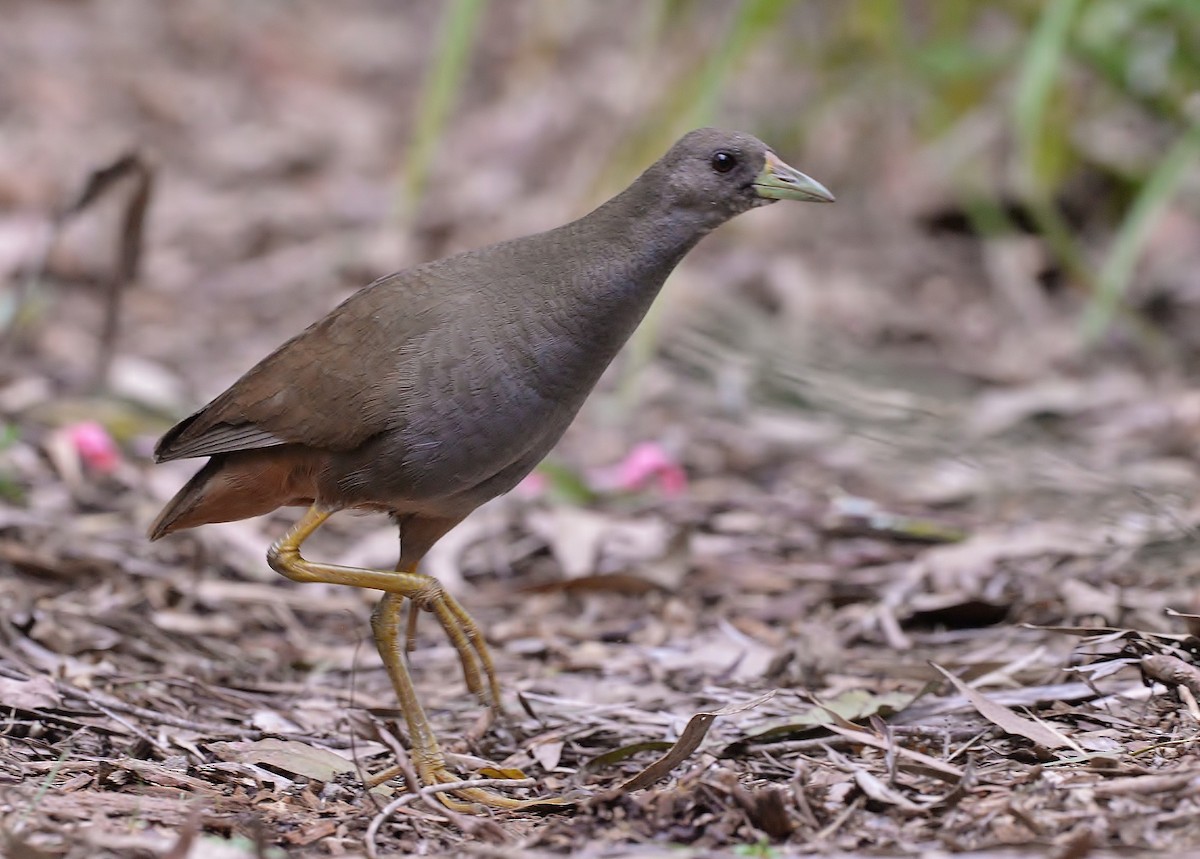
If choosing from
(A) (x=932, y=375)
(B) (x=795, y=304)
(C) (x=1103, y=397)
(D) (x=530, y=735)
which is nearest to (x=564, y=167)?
(B) (x=795, y=304)

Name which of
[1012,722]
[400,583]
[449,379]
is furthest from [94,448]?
[1012,722]

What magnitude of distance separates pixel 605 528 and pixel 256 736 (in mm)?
2023

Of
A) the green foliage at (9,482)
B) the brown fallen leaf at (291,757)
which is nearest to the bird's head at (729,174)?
the brown fallen leaf at (291,757)

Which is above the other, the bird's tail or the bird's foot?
the bird's tail

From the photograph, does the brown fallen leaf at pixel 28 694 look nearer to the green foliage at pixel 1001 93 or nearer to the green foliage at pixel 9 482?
the green foliage at pixel 9 482

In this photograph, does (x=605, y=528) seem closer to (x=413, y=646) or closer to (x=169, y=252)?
(x=413, y=646)

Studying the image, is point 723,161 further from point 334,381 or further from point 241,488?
point 241,488

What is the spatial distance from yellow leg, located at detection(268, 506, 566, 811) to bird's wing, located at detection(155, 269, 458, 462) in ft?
0.80

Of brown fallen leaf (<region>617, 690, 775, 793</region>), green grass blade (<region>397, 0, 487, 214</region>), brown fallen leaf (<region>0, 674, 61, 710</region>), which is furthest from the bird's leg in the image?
A: green grass blade (<region>397, 0, 487, 214</region>)

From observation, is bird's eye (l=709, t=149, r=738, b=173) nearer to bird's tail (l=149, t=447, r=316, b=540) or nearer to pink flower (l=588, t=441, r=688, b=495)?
bird's tail (l=149, t=447, r=316, b=540)

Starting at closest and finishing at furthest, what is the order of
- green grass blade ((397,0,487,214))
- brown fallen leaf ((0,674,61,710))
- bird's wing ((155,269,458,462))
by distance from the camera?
brown fallen leaf ((0,674,61,710)) < bird's wing ((155,269,458,462)) < green grass blade ((397,0,487,214))

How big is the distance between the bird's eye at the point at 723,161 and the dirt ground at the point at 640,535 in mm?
1335

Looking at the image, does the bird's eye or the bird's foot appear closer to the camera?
the bird's foot

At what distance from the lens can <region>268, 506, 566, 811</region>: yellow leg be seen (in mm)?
3645
